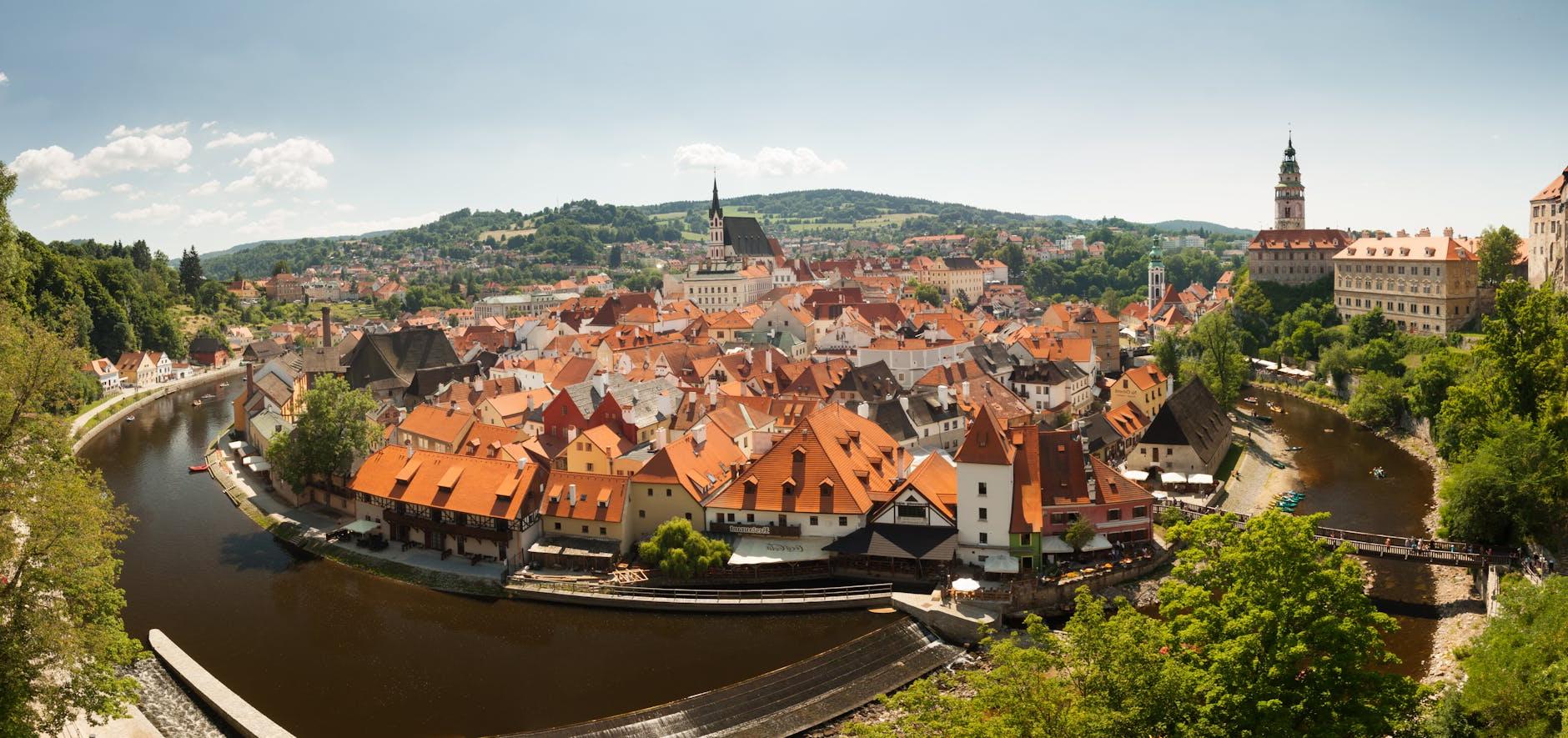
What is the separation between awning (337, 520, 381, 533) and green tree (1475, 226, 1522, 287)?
6309 centimetres

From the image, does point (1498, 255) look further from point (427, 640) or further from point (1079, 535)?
point (427, 640)

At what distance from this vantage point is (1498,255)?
62.2m

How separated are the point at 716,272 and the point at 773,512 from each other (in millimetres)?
71629

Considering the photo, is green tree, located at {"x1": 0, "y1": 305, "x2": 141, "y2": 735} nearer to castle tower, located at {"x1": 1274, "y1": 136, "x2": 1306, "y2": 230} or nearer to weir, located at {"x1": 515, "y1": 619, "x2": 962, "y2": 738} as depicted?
weir, located at {"x1": 515, "y1": 619, "x2": 962, "y2": 738}

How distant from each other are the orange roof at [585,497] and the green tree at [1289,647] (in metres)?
18.7

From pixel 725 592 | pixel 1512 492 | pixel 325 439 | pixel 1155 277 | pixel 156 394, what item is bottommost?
pixel 725 592

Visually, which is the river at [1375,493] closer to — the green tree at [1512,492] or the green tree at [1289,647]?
the green tree at [1512,492]

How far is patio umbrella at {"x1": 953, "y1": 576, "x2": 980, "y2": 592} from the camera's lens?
27.9 meters

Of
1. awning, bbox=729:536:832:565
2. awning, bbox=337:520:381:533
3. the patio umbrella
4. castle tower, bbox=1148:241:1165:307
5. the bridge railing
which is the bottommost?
the bridge railing

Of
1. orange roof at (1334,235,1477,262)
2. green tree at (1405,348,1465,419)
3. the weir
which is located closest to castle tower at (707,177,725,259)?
orange roof at (1334,235,1477,262)

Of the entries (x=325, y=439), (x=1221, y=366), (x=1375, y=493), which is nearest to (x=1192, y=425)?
(x=1375, y=493)

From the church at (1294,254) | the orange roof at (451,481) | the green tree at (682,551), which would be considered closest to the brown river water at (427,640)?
the green tree at (682,551)

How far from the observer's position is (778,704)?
23578 mm

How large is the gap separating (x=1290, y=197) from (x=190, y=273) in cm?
11805
